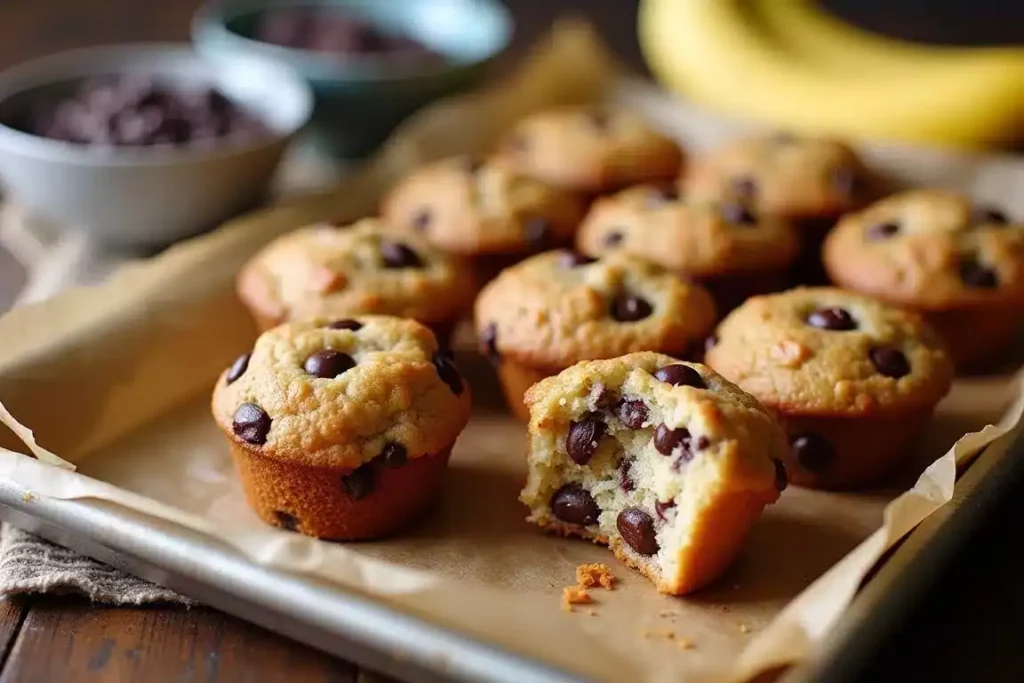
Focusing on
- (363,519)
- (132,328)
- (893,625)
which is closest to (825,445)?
(893,625)

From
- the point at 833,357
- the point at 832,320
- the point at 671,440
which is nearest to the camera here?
the point at 671,440

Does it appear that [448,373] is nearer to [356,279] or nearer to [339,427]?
[339,427]

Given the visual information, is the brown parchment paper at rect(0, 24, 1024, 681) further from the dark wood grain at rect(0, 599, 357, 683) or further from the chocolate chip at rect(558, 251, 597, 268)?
the chocolate chip at rect(558, 251, 597, 268)

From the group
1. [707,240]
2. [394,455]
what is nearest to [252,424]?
[394,455]

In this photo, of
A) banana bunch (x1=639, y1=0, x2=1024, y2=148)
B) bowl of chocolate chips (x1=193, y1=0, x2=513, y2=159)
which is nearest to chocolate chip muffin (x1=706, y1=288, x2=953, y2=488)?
banana bunch (x1=639, y1=0, x2=1024, y2=148)

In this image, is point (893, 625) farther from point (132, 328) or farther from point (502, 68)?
point (502, 68)
